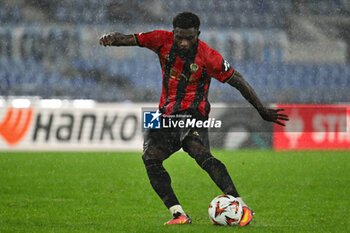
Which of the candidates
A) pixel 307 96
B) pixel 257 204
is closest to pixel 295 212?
pixel 257 204

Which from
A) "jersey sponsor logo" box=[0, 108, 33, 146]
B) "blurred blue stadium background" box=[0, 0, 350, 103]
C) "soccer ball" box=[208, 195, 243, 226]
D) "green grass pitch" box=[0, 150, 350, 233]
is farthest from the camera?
"blurred blue stadium background" box=[0, 0, 350, 103]

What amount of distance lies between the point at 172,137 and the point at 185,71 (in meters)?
0.49

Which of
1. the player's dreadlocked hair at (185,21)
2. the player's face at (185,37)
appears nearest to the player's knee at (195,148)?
the player's face at (185,37)

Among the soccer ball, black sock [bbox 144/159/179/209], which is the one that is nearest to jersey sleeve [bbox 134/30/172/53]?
black sock [bbox 144/159/179/209]

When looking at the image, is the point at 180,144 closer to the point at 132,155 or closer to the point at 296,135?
the point at 132,155

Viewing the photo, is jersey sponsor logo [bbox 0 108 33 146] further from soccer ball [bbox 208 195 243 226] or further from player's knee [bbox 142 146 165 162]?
soccer ball [bbox 208 195 243 226]

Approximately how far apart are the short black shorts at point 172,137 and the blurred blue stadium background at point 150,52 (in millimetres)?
9420

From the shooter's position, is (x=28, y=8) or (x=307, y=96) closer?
(x=307, y=96)

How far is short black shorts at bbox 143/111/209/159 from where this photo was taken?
15.1ft

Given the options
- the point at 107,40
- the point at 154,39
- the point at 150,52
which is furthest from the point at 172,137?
the point at 150,52

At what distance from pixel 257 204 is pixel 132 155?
556 cm

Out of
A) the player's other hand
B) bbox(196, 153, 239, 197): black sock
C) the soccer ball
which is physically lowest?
the soccer ball

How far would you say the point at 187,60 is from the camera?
182 inches

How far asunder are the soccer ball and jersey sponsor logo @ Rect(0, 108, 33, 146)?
24.8 ft
